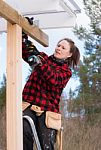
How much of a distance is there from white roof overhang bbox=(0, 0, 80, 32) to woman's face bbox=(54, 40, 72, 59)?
1.01m

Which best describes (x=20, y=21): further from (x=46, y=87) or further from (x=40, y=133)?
(x=40, y=133)

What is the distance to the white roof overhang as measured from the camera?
4.21 metres

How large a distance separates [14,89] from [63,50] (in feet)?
2.10

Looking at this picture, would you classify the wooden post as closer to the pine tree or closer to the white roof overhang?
the white roof overhang

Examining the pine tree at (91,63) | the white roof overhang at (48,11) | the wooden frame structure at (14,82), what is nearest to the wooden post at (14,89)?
the wooden frame structure at (14,82)

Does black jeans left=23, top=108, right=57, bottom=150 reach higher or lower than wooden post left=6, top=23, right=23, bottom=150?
lower

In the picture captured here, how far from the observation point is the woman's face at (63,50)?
10.3 feet

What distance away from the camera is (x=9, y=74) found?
266 cm

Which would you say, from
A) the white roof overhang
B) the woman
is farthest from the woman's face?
the white roof overhang

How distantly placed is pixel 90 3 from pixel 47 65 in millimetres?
14310

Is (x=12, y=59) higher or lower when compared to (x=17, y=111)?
higher

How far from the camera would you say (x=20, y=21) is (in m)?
2.71

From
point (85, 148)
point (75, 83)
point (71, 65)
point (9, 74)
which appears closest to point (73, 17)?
point (71, 65)

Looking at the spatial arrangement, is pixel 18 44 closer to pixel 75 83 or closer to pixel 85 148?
pixel 85 148
